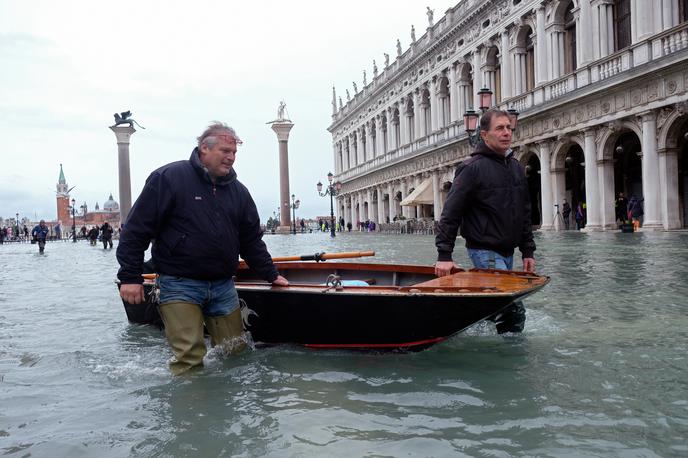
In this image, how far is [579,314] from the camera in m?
6.05

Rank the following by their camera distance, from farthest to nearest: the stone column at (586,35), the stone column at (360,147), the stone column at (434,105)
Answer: the stone column at (360,147), the stone column at (434,105), the stone column at (586,35)

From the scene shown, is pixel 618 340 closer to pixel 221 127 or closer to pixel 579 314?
pixel 579 314

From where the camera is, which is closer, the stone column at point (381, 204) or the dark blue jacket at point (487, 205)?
the dark blue jacket at point (487, 205)

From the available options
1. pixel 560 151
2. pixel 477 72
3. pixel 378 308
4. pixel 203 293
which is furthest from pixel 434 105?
pixel 203 293

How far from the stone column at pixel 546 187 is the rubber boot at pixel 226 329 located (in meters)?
22.1

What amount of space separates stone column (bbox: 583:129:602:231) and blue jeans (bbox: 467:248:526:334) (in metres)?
18.1

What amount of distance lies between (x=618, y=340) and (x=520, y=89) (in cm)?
2469

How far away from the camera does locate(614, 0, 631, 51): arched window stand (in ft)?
69.8

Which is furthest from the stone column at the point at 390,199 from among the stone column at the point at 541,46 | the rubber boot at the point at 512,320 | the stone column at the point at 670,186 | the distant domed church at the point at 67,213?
the distant domed church at the point at 67,213

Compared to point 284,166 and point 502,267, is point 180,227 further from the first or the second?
point 284,166

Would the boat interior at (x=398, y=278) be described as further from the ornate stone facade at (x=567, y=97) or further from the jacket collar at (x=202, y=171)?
the ornate stone facade at (x=567, y=97)

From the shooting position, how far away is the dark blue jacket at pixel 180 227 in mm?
3984

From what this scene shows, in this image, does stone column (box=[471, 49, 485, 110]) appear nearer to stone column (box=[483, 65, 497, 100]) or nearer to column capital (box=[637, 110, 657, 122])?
stone column (box=[483, 65, 497, 100])

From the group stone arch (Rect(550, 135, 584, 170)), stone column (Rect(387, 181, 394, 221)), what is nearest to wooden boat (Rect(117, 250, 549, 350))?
stone arch (Rect(550, 135, 584, 170))
